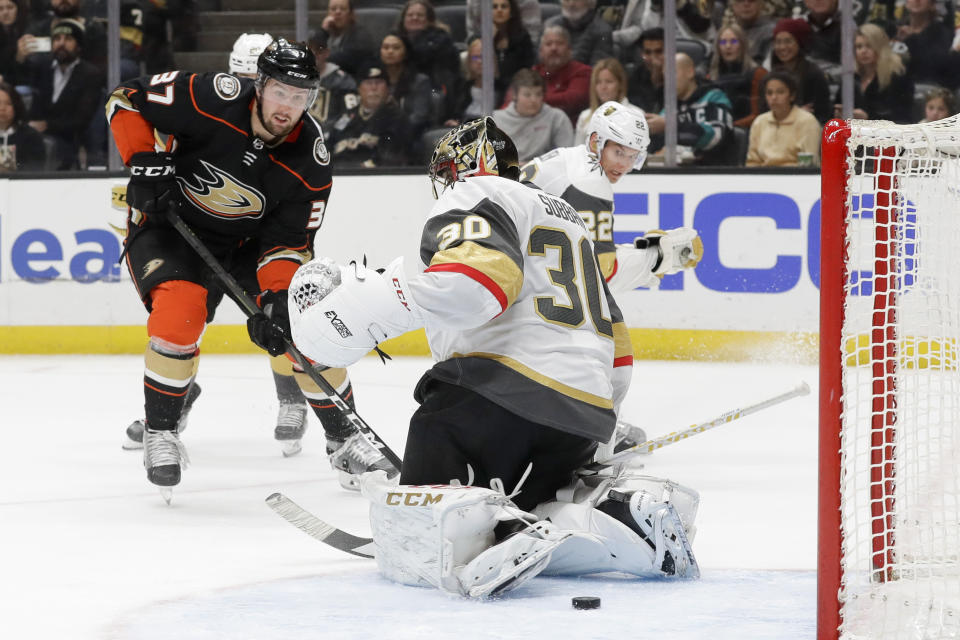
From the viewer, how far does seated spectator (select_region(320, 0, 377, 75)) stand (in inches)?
253

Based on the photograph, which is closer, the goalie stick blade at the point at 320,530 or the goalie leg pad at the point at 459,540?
the goalie leg pad at the point at 459,540

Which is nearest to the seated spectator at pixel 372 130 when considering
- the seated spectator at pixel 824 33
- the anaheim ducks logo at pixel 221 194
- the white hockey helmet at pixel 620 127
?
the seated spectator at pixel 824 33

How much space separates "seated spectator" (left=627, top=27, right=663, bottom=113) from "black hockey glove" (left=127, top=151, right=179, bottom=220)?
125 inches

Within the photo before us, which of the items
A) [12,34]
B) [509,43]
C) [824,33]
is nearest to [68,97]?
[12,34]

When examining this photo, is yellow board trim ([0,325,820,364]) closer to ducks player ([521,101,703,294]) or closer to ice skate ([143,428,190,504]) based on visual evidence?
ducks player ([521,101,703,294])

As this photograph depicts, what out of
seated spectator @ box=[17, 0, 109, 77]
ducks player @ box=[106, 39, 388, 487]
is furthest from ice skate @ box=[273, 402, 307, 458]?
seated spectator @ box=[17, 0, 109, 77]

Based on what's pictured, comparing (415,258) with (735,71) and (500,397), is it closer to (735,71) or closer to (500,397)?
(735,71)

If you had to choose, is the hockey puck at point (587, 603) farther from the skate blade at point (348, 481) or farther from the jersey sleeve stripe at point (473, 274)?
the skate blade at point (348, 481)

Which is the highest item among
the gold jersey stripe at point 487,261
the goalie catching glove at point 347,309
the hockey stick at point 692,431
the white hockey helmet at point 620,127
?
the gold jersey stripe at point 487,261

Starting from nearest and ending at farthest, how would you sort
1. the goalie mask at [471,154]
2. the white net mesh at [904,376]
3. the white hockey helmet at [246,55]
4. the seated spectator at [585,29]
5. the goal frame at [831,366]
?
the goal frame at [831,366] < the white net mesh at [904,376] < the goalie mask at [471,154] < the white hockey helmet at [246,55] < the seated spectator at [585,29]

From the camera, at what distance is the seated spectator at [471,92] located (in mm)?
6297

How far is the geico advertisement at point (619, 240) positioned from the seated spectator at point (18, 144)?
0.25 meters

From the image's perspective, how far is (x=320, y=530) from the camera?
2.75 m

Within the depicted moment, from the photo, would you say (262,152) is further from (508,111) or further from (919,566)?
(508,111)
